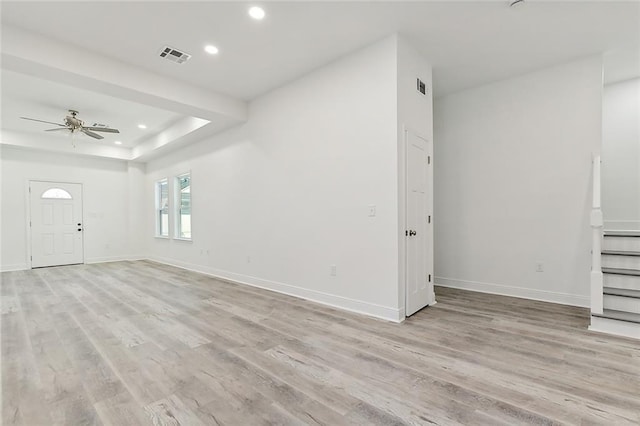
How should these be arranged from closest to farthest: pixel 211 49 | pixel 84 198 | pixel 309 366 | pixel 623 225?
pixel 309 366
pixel 211 49
pixel 623 225
pixel 84 198

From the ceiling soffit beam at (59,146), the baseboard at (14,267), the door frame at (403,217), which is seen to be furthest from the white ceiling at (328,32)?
the baseboard at (14,267)

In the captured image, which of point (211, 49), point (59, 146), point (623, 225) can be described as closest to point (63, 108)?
point (59, 146)

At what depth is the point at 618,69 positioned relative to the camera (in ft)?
12.9

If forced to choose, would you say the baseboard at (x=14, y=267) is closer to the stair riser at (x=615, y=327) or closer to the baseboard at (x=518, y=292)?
the baseboard at (x=518, y=292)

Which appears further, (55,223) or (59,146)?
(55,223)

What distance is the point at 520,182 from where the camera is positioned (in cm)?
409

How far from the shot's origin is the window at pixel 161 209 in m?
7.96

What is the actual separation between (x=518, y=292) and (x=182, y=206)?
7153 millimetres

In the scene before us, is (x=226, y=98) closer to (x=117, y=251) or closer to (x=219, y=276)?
(x=219, y=276)

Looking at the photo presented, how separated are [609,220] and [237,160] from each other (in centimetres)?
597

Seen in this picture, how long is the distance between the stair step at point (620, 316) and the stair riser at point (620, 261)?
64 centimetres

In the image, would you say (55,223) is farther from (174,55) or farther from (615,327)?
(615,327)

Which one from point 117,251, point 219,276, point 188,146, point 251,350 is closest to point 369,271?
point 251,350

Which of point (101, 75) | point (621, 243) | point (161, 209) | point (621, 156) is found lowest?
point (621, 243)
